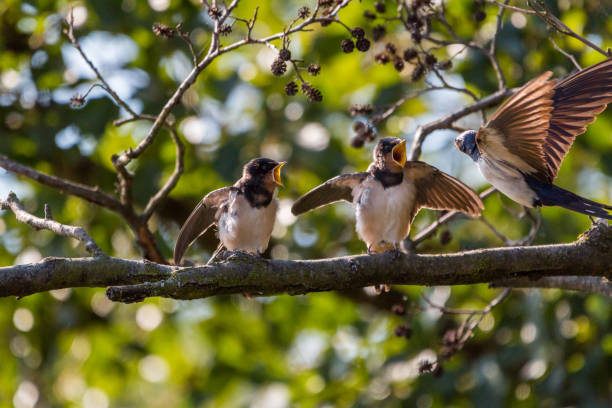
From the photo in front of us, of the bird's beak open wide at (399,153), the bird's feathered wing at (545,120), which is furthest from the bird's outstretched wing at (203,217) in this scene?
the bird's feathered wing at (545,120)

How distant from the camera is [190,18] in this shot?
686cm

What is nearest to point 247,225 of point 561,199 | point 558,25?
point 561,199

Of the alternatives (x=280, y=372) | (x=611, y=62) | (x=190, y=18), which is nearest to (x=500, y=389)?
(x=280, y=372)

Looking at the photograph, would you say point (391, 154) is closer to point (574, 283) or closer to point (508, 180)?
point (508, 180)

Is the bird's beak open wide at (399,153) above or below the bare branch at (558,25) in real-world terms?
below

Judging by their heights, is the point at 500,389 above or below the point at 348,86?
below

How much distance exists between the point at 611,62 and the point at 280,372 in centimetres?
415

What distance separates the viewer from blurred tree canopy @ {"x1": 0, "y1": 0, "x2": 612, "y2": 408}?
6.02 meters

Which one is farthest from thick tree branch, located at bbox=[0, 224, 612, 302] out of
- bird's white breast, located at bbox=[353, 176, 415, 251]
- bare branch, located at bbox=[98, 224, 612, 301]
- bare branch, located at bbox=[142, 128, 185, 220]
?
bare branch, located at bbox=[142, 128, 185, 220]

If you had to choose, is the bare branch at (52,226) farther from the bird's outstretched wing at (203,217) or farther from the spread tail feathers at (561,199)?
the spread tail feathers at (561,199)

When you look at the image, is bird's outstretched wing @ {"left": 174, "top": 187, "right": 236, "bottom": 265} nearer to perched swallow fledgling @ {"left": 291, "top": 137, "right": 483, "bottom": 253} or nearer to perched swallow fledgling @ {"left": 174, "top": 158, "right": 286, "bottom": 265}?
perched swallow fledgling @ {"left": 174, "top": 158, "right": 286, "bottom": 265}

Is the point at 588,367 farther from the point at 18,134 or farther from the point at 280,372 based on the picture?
the point at 18,134

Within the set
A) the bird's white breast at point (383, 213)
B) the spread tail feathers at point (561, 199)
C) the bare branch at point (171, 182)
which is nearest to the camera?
the spread tail feathers at point (561, 199)

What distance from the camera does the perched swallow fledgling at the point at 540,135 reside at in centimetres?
408
